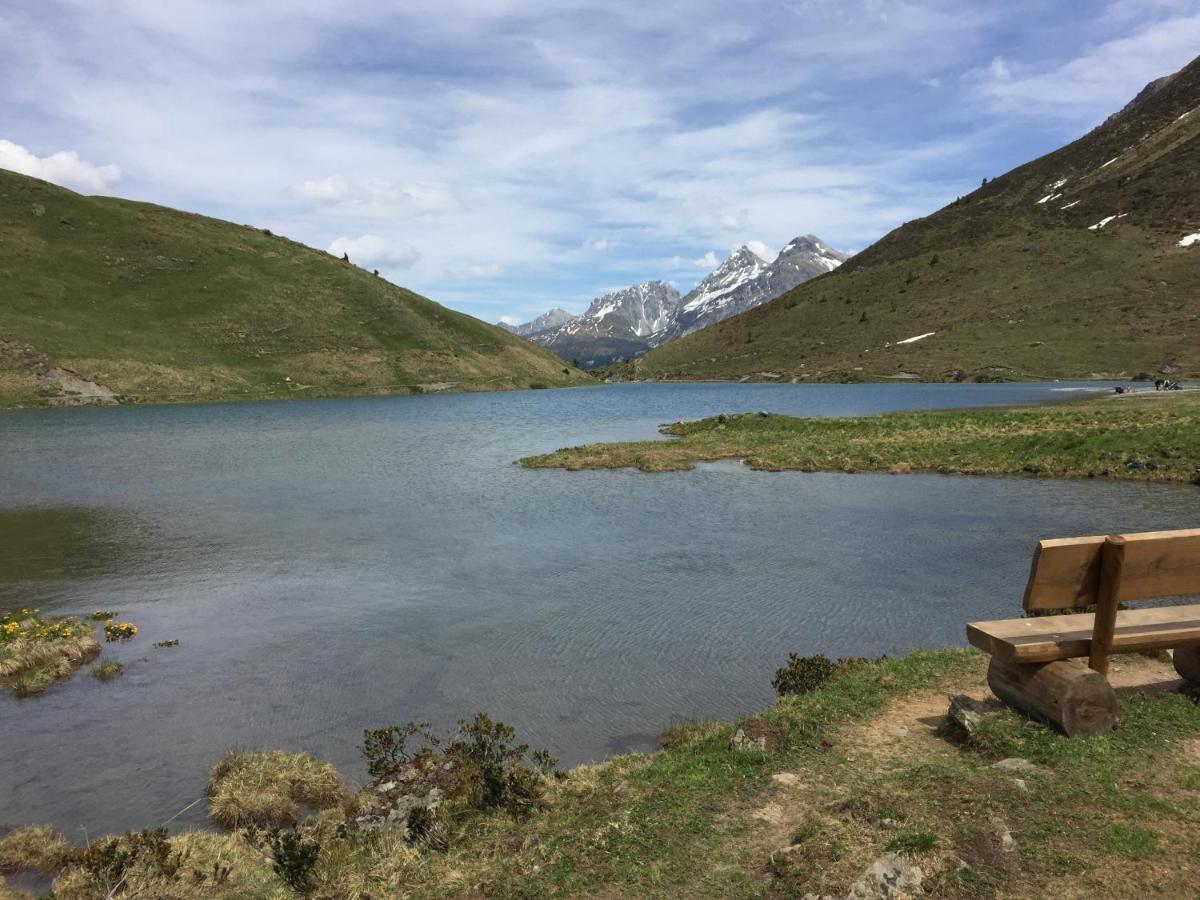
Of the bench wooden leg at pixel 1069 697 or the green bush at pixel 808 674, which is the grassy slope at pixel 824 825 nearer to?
the bench wooden leg at pixel 1069 697

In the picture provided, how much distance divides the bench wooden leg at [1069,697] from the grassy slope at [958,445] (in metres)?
33.0

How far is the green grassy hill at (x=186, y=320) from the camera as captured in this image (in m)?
126

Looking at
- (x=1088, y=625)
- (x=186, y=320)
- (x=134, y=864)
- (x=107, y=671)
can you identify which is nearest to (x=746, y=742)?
(x=1088, y=625)

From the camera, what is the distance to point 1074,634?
32.1 feet

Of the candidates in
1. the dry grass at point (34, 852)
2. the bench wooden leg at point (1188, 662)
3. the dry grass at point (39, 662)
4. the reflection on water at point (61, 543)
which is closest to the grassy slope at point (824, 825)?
the dry grass at point (34, 852)

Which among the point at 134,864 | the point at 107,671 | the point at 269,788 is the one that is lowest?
the point at 269,788

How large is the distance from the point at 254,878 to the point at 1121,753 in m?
10.9

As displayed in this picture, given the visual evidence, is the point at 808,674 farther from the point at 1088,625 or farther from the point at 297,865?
the point at 297,865

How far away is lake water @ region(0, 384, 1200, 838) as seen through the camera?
13891 millimetres

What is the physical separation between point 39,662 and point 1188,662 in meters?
22.7

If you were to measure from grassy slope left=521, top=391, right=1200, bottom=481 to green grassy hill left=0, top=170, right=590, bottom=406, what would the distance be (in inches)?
4198

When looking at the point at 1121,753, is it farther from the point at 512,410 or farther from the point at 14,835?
the point at 512,410

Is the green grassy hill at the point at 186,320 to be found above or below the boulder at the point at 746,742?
above

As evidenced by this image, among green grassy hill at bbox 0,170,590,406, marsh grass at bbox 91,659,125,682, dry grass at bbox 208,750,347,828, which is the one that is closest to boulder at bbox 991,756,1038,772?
dry grass at bbox 208,750,347,828
